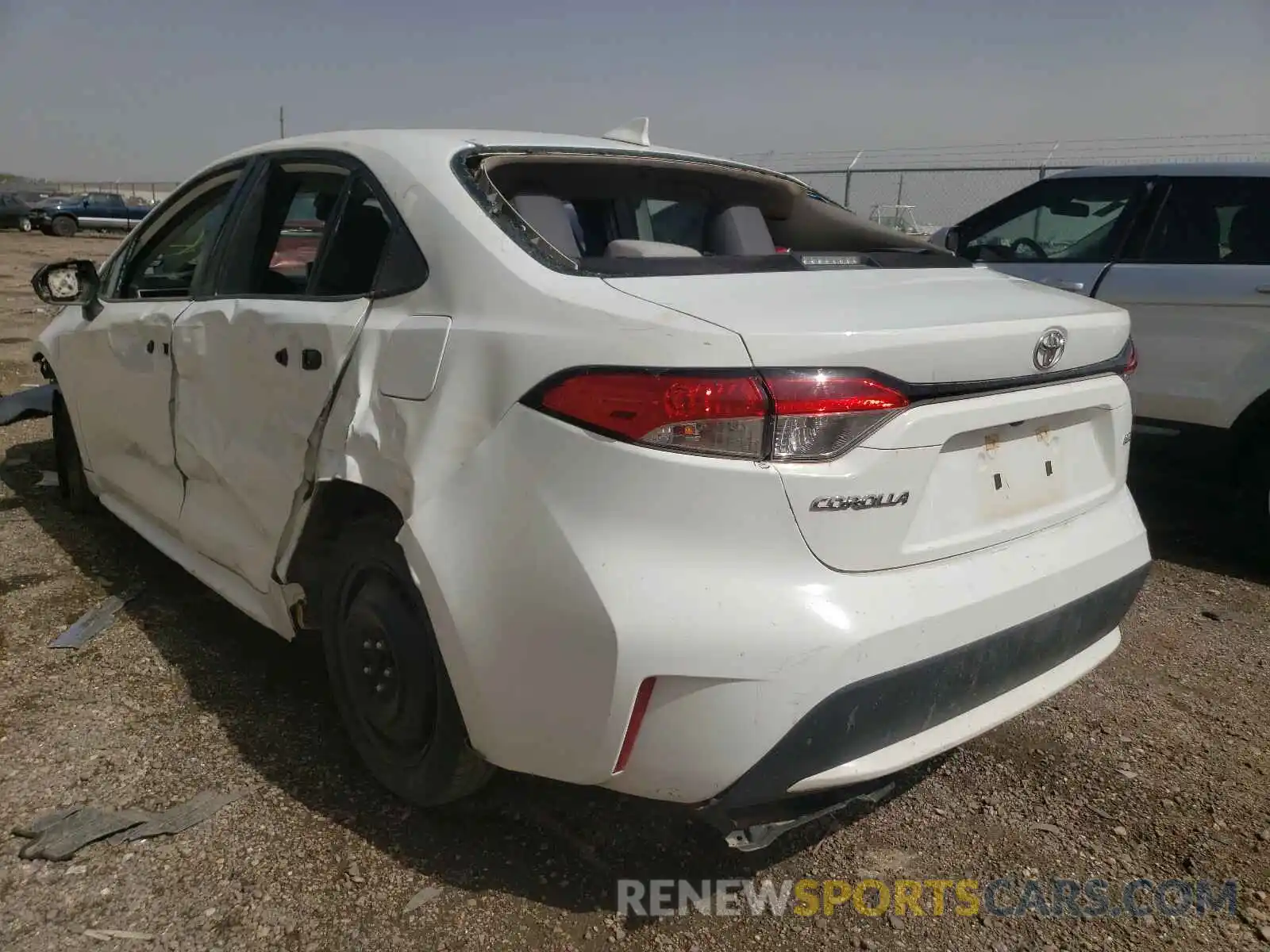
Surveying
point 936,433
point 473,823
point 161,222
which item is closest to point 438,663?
point 473,823

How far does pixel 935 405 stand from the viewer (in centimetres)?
191

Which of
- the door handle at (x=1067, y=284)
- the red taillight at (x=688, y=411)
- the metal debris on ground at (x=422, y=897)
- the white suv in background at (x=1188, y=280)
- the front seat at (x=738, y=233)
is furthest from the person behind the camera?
the door handle at (x=1067, y=284)

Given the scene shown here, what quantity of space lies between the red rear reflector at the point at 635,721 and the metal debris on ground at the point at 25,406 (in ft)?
20.2

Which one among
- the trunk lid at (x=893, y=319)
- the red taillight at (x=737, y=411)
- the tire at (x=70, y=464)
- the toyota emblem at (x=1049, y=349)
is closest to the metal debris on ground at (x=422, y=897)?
the red taillight at (x=737, y=411)

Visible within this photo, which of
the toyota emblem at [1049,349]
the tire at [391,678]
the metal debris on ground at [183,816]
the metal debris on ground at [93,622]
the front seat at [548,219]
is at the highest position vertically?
the front seat at [548,219]

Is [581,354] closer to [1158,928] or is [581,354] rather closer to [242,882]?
[242,882]

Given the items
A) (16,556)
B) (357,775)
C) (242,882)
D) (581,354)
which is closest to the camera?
(581,354)

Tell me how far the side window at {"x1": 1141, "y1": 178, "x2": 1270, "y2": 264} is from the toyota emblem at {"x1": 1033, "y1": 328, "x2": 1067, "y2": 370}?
114 inches

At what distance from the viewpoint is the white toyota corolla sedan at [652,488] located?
5.77 feet

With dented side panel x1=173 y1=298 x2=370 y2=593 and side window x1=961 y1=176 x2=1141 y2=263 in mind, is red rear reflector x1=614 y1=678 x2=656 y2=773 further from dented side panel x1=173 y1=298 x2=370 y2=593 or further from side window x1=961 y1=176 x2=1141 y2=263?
side window x1=961 y1=176 x2=1141 y2=263

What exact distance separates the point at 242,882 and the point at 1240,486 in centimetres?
435

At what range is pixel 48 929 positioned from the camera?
80.7 inches

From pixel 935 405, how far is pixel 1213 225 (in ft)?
11.7

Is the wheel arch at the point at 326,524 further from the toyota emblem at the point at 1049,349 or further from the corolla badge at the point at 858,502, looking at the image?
the toyota emblem at the point at 1049,349
